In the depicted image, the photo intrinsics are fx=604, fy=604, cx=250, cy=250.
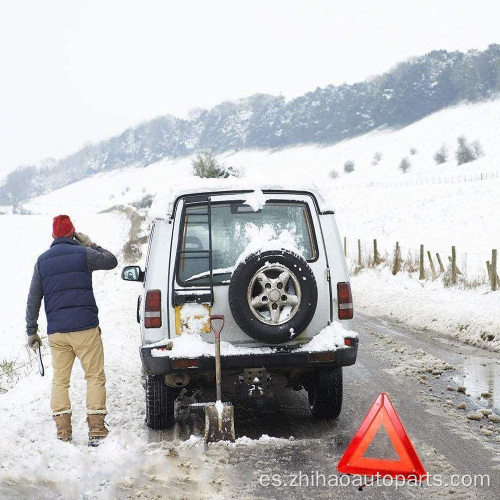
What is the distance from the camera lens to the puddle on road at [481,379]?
6204 millimetres

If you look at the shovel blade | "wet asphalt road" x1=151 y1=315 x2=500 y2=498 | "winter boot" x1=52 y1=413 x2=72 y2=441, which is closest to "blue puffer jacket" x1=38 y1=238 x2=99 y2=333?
"winter boot" x1=52 y1=413 x2=72 y2=441

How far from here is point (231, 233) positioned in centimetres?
530

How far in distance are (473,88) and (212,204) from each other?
168 metres

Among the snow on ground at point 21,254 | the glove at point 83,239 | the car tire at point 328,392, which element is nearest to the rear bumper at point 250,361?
the car tire at point 328,392

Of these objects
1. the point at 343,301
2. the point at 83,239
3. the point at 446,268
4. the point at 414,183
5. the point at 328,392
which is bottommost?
the point at 446,268

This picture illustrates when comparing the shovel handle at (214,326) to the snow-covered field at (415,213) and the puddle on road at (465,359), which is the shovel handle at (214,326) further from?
the puddle on road at (465,359)

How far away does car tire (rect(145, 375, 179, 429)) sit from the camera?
5.39 metres

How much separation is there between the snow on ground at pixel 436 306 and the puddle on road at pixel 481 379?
4.05 ft

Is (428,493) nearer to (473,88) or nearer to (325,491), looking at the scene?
(325,491)

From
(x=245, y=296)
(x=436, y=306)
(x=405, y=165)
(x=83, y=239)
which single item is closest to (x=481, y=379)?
(x=245, y=296)

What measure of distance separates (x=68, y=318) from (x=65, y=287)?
0.27 m

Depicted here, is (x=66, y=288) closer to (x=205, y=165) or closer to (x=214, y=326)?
(x=214, y=326)

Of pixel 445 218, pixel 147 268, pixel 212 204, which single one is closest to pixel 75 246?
pixel 147 268

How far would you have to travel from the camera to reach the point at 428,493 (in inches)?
156
